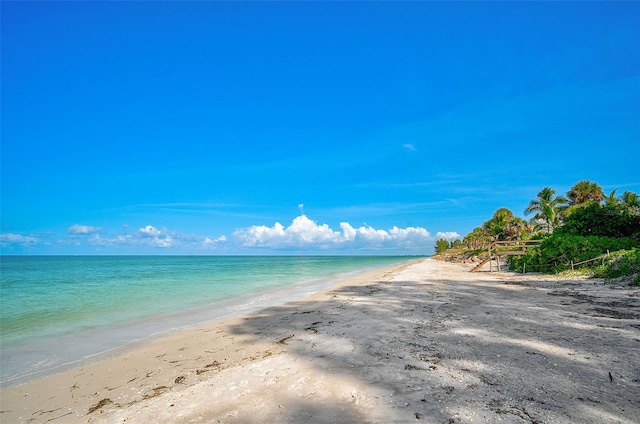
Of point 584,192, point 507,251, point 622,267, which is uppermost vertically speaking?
point 584,192

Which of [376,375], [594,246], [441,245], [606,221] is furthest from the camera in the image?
[441,245]

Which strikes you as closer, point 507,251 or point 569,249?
point 569,249

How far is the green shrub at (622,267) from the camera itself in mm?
14945

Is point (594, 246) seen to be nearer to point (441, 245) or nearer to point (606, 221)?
point (606, 221)

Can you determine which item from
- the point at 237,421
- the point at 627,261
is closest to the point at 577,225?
the point at 627,261

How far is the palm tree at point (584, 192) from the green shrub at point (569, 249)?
31.8 metres

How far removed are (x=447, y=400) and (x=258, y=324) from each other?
24.8ft

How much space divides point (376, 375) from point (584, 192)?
58520 mm

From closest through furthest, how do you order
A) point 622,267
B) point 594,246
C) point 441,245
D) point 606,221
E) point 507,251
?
point 622,267 < point 594,246 < point 606,221 < point 507,251 < point 441,245

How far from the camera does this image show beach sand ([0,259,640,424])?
4.11 meters

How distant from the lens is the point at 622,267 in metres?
15.8

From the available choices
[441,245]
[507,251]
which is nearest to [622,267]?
[507,251]

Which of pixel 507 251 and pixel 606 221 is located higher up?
pixel 606 221

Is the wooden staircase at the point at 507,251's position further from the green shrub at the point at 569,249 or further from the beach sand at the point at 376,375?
the beach sand at the point at 376,375
